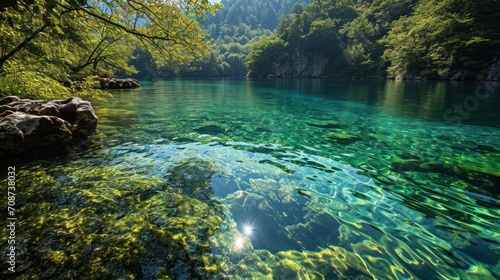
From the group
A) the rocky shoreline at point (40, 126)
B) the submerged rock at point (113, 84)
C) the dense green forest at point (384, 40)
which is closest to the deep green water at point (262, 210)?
the rocky shoreline at point (40, 126)

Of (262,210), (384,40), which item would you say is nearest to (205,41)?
(262,210)

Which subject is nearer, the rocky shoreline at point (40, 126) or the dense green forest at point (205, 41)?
the dense green forest at point (205, 41)

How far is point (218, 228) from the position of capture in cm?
462

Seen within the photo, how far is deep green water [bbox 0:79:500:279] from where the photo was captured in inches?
146

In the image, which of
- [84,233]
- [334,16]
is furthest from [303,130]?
[334,16]

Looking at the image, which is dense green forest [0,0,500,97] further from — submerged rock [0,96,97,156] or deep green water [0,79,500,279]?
deep green water [0,79,500,279]

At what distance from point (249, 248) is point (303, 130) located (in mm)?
9397

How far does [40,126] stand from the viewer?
8.70 meters

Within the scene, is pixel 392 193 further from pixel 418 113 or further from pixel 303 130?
pixel 418 113

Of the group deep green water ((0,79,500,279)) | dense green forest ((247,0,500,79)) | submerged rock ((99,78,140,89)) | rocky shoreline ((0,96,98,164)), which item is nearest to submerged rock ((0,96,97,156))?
rocky shoreline ((0,96,98,164))

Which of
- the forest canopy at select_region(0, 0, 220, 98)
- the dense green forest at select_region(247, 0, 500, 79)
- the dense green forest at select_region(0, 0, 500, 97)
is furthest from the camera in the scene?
the dense green forest at select_region(247, 0, 500, 79)

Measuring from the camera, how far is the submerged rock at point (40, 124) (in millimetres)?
7934

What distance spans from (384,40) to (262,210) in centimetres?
11664

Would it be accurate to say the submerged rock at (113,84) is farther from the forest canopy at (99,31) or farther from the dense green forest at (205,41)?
the forest canopy at (99,31)
